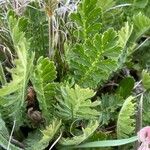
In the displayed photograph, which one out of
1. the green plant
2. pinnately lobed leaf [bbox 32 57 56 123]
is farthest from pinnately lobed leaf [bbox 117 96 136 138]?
pinnately lobed leaf [bbox 32 57 56 123]

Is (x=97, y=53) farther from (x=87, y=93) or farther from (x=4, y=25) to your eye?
(x=4, y=25)

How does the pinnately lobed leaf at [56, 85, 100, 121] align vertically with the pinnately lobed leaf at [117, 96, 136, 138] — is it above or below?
above

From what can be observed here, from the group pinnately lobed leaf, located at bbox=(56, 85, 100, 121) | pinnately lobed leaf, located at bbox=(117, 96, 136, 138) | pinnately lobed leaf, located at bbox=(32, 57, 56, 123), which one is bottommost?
pinnately lobed leaf, located at bbox=(117, 96, 136, 138)

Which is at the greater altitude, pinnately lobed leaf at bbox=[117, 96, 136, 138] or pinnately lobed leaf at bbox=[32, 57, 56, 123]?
pinnately lobed leaf at bbox=[32, 57, 56, 123]

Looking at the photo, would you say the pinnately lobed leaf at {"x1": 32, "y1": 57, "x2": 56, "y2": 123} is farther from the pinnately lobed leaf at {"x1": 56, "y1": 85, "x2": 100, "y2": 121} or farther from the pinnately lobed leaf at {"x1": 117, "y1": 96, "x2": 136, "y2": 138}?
the pinnately lobed leaf at {"x1": 117, "y1": 96, "x2": 136, "y2": 138}

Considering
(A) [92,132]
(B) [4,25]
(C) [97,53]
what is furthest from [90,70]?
(B) [4,25]

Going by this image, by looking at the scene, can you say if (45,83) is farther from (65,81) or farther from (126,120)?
(126,120)

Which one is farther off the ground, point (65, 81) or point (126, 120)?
point (65, 81)

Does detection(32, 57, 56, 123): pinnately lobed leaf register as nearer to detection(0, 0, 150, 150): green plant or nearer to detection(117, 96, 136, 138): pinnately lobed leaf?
detection(0, 0, 150, 150): green plant

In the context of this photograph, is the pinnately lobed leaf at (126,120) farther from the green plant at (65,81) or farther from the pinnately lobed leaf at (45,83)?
the pinnately lobed leaf at (45,83)

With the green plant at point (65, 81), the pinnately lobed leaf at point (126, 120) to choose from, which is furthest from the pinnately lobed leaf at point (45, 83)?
the pinnately lobed leaf at point (126, 120)

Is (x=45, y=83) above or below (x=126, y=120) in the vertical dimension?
above

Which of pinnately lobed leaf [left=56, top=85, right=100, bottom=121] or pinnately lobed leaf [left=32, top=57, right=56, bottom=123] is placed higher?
pinnately lobed leaf [left=32, top=57, right=56, bottom=123]

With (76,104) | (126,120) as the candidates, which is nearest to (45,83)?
(76,104)
